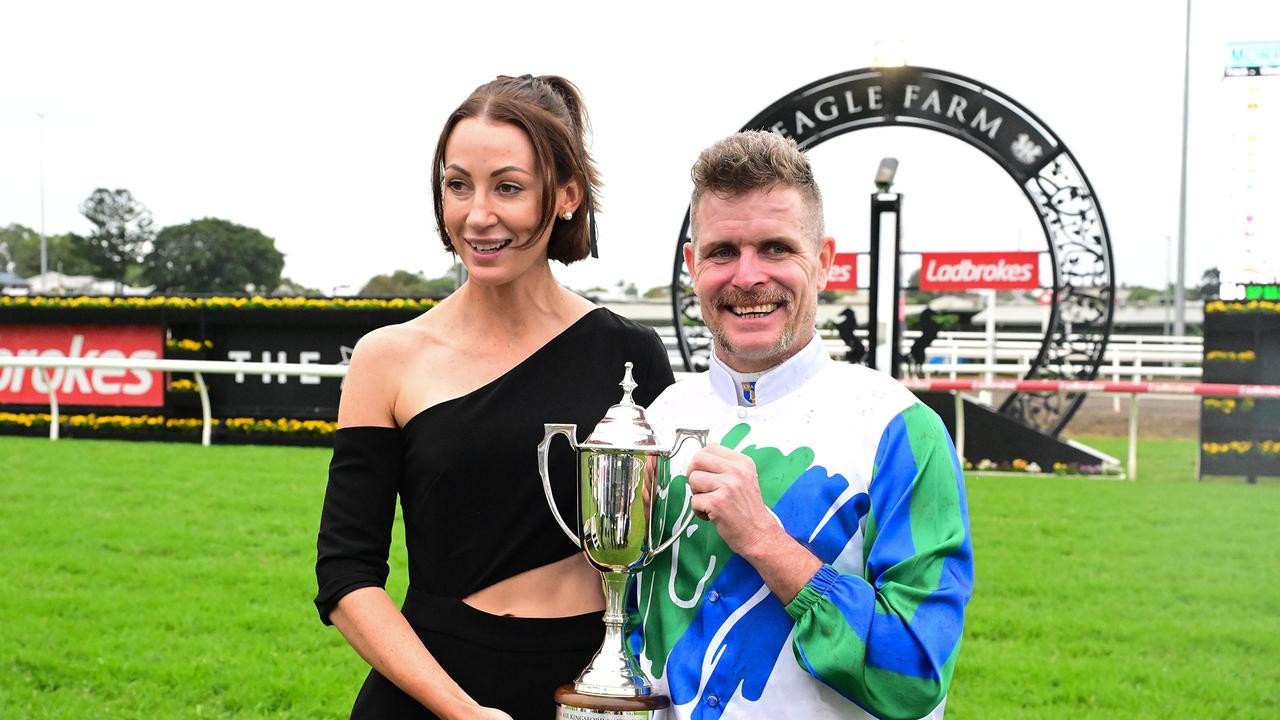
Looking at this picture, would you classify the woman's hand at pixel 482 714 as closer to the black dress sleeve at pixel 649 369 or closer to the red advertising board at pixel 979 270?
the black dress sleeve at pixel 649 369

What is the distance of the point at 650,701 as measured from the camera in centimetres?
179

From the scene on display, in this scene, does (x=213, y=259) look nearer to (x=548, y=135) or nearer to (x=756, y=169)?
(x=548, y=135)

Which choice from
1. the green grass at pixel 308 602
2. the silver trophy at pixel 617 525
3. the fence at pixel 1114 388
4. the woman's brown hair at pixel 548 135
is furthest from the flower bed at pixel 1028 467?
the silver trophy at pixel 617 525

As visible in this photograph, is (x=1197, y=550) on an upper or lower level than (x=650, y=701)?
lower

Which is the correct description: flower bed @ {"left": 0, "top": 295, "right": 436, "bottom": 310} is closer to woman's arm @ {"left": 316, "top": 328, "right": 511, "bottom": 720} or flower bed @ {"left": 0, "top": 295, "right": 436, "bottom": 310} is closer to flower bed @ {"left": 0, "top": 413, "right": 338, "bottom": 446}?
flower bed @ {"left": 0, "top": 413, "right": 338, "bottom": 446}

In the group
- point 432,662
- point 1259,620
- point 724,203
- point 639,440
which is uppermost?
point 724,203

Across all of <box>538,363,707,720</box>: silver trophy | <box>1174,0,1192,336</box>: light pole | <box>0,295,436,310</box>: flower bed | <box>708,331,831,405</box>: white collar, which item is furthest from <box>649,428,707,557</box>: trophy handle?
<box>1174,0,1192,336</box>: light pole

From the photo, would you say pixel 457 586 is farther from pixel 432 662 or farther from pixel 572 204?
pixel 572 204

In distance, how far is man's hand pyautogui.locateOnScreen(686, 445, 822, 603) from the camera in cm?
168

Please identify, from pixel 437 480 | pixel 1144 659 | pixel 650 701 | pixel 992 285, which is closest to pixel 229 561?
pixel 1144 659

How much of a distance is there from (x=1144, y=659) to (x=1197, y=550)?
2452mm

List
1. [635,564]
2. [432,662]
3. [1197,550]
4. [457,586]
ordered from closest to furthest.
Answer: [635,564] → [432,662] → [457,586] → [1197,550]

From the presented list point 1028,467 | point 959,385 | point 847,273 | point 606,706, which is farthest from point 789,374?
point 847,273

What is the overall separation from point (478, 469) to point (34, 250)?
293 ft
